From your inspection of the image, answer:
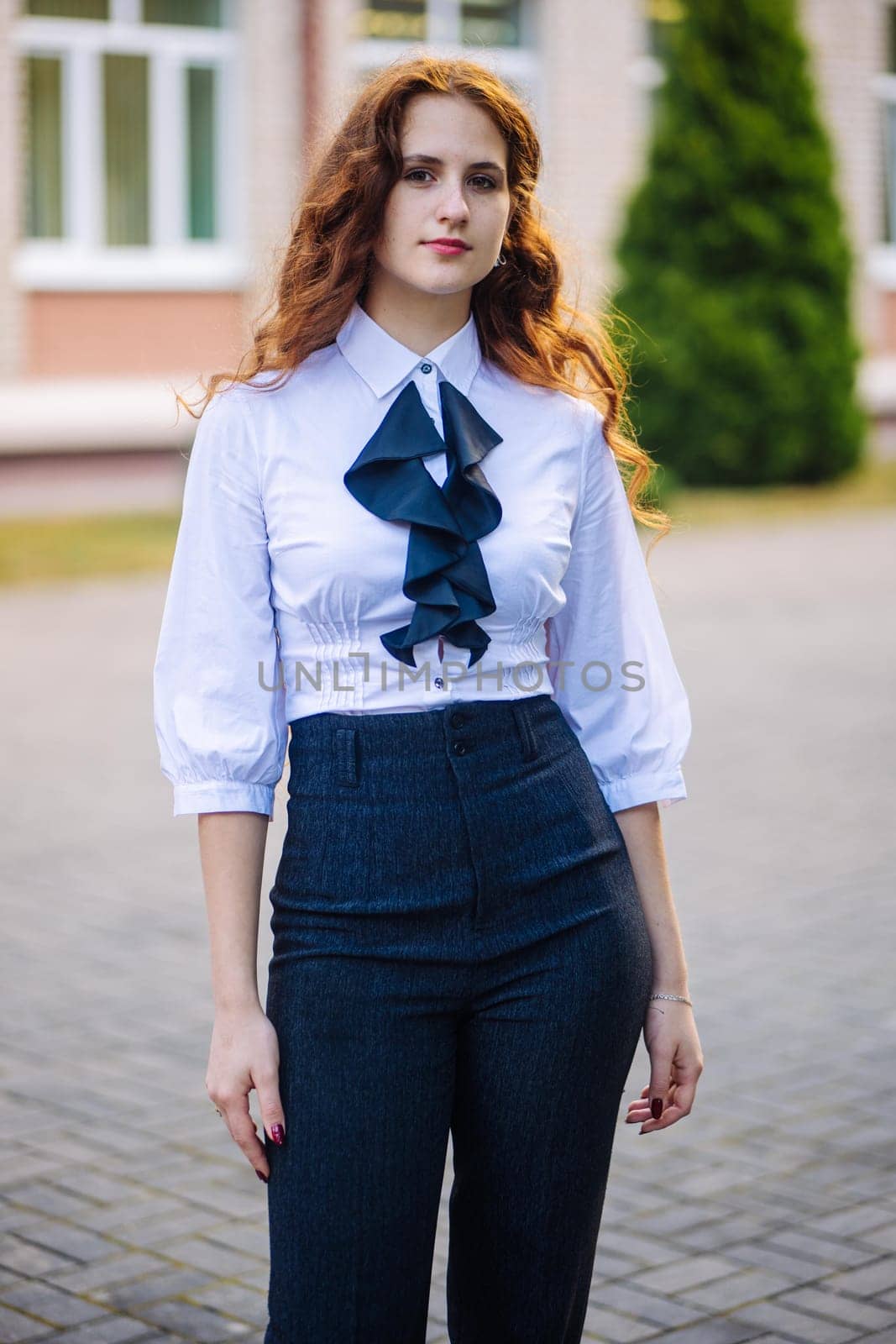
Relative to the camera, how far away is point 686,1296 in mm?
3525

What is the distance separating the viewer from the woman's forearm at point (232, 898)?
2.14m

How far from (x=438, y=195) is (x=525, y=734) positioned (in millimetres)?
619

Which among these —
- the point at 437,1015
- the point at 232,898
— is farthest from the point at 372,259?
the point at 437,1015

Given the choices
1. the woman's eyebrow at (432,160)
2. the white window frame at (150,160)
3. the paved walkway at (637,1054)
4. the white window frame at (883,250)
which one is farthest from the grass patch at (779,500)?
the woman's eyebrow at (432,160)

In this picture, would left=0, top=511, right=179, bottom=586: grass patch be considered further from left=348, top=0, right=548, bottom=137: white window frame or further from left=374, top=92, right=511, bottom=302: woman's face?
left=374, top=92, right=511, bottom=302: woman's face

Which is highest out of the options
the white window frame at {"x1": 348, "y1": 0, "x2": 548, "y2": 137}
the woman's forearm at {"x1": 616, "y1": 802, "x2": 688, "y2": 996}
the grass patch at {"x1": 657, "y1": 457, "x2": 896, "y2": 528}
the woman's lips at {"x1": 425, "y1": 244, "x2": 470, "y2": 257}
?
the white window frame at {"x1": 348, "y1": 0, "x2": 548, "y2": 137}

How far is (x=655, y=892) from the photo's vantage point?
232 centimetres

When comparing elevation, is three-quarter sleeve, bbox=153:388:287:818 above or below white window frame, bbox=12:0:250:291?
below

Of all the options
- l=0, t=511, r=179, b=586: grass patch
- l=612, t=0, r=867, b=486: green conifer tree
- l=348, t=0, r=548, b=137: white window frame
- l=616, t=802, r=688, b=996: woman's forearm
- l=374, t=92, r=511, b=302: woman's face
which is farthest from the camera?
l=348, t=0, r=548, b=137: white window frame

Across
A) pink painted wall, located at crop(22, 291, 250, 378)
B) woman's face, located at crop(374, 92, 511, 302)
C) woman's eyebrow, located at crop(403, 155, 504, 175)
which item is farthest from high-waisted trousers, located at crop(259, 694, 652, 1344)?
pink painted wall, located at crop(22, 291, 250, 378)

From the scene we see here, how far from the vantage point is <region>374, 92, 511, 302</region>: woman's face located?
2.19 meters

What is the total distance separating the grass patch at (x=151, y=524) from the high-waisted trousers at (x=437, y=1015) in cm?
1026

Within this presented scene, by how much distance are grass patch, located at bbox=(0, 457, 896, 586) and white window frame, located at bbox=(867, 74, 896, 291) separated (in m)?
2.75

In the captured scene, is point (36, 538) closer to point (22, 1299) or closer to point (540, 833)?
point (22, 1299)
